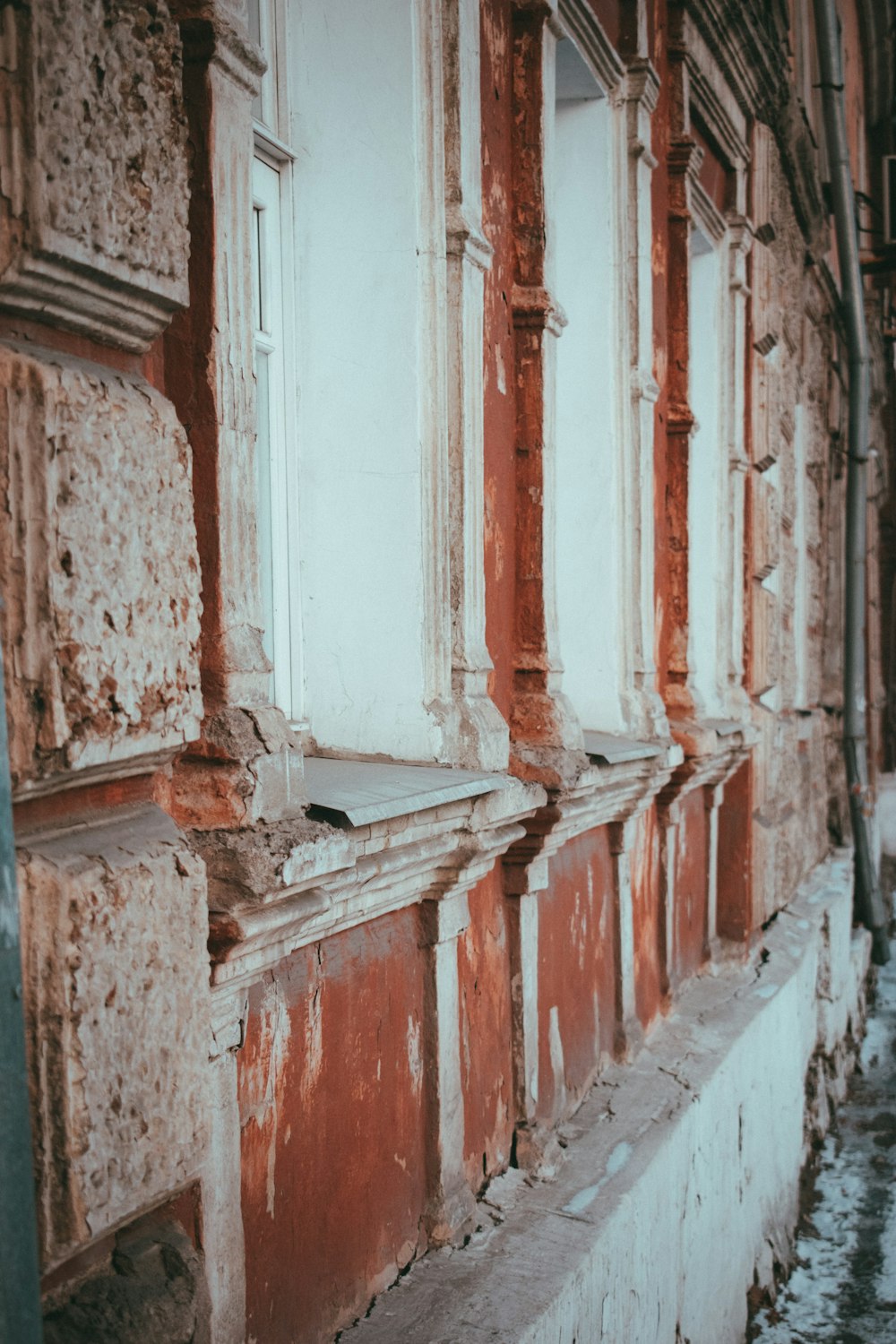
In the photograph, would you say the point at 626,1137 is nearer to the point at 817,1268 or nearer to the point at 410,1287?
the point at 410,1287

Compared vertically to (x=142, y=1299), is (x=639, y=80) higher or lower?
higher

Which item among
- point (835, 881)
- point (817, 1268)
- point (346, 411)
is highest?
point (346, 411)

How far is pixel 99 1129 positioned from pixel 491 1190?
6.61 feet

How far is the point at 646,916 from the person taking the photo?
5.09m

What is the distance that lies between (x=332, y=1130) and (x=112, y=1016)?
105 cm

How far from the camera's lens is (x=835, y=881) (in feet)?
29.8

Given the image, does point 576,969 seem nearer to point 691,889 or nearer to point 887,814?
point 691,889

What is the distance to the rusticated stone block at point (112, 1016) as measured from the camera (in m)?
1.53

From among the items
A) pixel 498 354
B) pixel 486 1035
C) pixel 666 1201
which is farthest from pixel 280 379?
pixel 666 1201

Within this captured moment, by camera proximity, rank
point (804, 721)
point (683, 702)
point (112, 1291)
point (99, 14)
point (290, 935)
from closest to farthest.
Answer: point (99, 14)
point (112, 1291)
point (290, 935)
point (683, 702)
point (804, 721)

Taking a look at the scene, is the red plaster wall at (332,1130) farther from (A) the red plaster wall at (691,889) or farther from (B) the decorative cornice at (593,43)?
(B) the decorative cornice at (593,43)

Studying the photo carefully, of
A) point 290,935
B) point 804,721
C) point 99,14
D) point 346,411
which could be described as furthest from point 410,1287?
point 804,721

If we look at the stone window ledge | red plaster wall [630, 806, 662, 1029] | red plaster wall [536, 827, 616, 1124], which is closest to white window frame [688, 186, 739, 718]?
red plaster wall [630, 806, 662, 1029]

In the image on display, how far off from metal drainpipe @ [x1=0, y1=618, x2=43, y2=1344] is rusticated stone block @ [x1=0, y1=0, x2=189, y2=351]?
53cm
